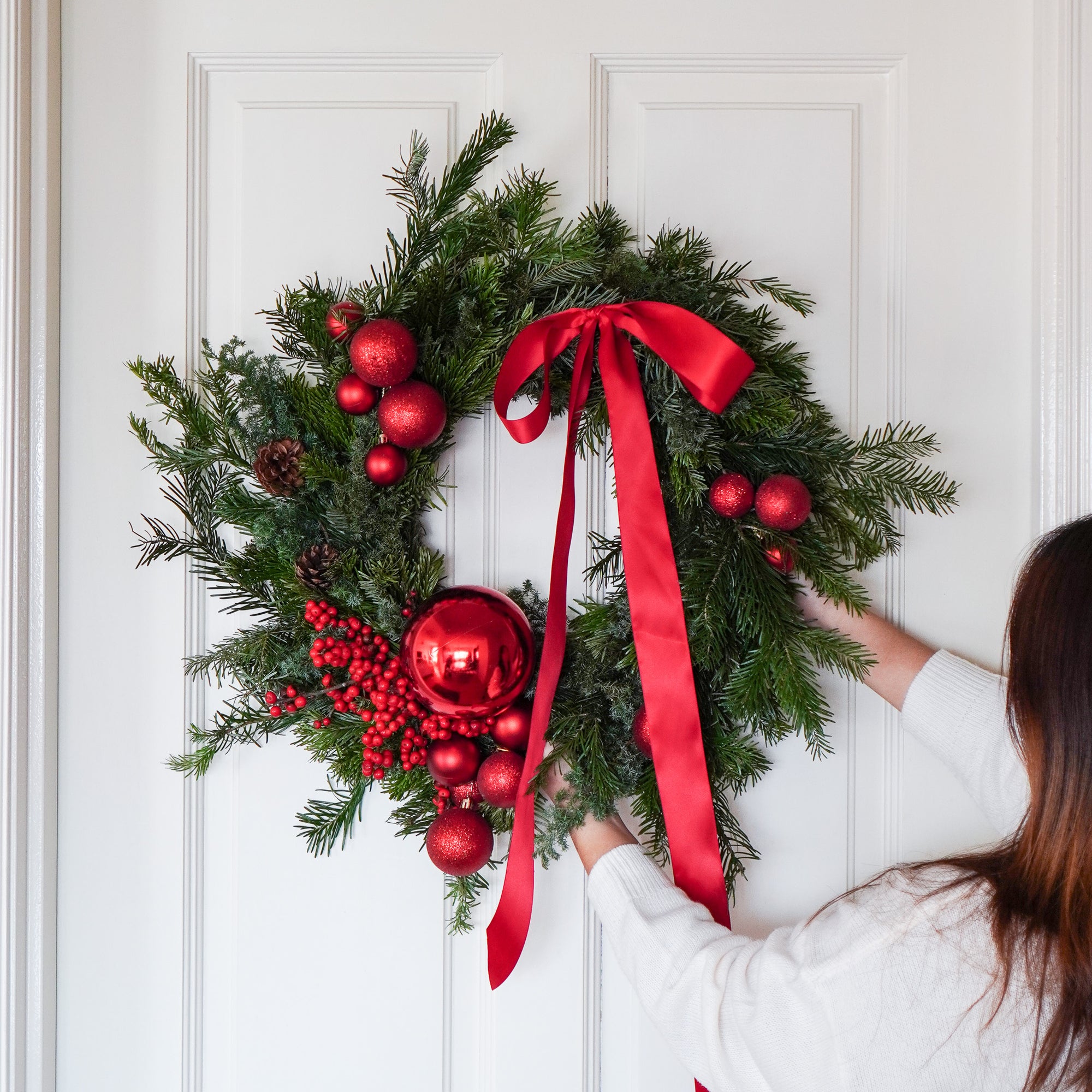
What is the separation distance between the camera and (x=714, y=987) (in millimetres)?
595

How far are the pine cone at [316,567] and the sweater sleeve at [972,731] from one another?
0.63m

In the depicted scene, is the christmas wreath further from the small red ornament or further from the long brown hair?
the long brown hair

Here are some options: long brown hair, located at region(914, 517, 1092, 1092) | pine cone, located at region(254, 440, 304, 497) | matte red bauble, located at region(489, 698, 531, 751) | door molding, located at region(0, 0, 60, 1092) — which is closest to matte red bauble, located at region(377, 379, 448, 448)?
pine cone, located at region(254, 440, 304, 497)

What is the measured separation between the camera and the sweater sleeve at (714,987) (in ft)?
1.85

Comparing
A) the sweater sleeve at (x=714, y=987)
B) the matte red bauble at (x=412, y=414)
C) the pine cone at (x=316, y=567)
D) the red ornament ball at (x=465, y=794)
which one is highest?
the matte red bauble at (x=412, y=414)

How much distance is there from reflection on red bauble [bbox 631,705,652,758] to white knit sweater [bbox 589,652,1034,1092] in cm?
13

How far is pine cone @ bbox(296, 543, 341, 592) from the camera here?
2.47 feet

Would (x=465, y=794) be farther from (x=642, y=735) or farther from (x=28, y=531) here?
(x=28, y=531)

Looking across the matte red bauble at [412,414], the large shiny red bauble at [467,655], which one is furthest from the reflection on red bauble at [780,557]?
the matte red bauble at [412,414]

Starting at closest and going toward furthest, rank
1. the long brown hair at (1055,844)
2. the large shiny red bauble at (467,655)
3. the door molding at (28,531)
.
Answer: the long brown hair at (1055,844) → the large shiny red bauble at (467,655) → the door molding at (28,531)

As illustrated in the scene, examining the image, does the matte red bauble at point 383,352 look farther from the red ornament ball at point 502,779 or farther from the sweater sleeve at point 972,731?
the sweater sleeve at point 972,731

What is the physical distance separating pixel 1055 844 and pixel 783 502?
0.35m

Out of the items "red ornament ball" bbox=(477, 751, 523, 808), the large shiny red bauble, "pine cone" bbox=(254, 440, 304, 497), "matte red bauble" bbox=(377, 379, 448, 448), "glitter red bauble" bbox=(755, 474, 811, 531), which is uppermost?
"matte red bauble" bbox=(377, 379, 448, 448)

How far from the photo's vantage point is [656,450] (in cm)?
79
